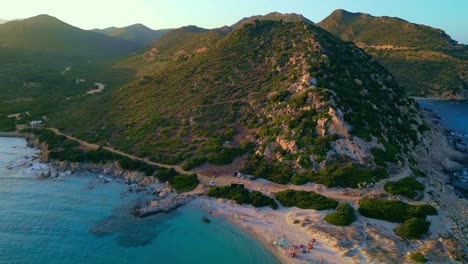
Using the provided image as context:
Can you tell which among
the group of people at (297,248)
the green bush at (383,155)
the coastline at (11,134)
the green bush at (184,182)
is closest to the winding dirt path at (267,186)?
the green bush at (184,182)

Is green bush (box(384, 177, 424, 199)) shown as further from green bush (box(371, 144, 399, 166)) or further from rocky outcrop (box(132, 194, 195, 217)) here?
rocky outcrop (box(132, 194, 195, 217))

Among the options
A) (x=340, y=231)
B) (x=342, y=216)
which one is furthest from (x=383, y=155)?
(x=340, y=231)

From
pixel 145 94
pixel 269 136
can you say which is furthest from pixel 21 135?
pixel 269 136

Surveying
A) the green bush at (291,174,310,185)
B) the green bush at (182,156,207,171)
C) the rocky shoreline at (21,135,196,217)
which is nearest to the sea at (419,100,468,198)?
the green bush at (291,174,310,185)

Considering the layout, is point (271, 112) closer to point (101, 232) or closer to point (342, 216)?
point (342, 216)

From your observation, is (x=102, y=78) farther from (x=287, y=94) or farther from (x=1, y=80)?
(x=287, y=94)

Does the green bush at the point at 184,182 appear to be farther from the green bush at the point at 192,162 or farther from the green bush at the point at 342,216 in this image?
the green bush at the point at 342,216
